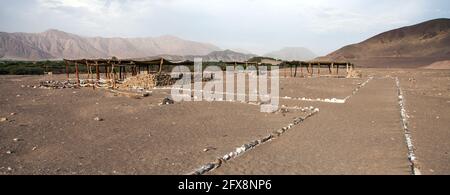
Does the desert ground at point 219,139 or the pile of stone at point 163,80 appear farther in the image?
the pile of stone at point 163,80

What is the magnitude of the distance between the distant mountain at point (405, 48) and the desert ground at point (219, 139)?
75.9 meters

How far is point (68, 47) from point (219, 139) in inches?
6322

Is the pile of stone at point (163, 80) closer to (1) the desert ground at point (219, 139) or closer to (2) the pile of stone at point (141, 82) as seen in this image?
(2) the pile of stone at point (141, 82)

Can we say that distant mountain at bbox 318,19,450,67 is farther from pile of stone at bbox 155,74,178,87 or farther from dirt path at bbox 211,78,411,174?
dirt path at bbox 211,78,411,174

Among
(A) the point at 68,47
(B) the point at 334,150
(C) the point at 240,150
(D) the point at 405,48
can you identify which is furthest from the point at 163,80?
(A) the point at 68,47

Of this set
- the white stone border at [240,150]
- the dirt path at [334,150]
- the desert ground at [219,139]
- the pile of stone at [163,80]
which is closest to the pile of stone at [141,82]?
the pile of stone at [163,80]

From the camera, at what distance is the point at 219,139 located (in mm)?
8609

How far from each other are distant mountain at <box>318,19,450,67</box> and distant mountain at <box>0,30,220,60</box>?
93.5 m

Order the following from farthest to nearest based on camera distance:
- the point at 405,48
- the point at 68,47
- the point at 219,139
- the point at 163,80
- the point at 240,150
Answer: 1. the point at 68,47
2. the point at 405,48
3. the point at 163,80
4. the point at 219,139
5. the point at 240,150

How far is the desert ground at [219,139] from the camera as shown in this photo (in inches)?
251

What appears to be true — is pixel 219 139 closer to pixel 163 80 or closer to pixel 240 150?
pixel 240 150

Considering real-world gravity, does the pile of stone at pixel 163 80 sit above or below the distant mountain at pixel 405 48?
below
